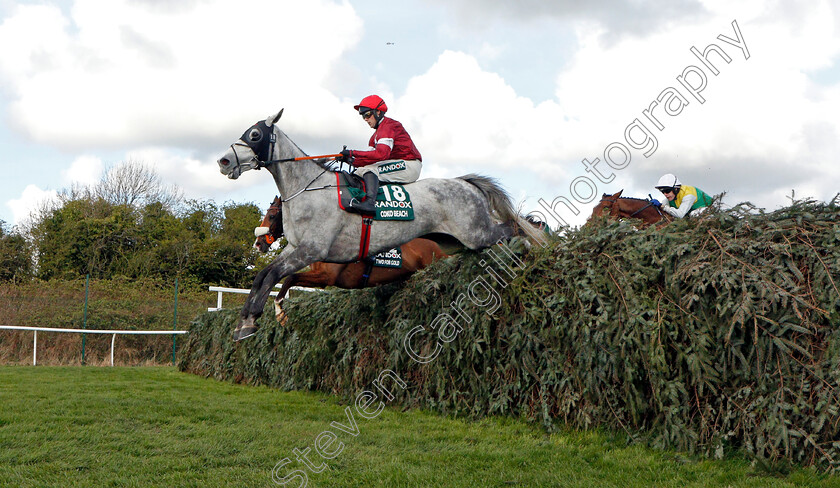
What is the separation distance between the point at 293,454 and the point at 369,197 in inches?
96.9

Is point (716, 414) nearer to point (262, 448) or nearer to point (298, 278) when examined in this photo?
point (262, 448)

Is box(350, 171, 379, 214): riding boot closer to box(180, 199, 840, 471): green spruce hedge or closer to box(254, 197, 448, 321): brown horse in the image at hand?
box(254, 197, 448, 321): brown horse

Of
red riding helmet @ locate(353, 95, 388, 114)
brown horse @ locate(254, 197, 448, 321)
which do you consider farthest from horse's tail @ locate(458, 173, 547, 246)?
red riding helmet @ locate(353, 95, 388, 114)

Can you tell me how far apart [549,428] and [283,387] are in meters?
4.02

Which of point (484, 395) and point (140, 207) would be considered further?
point (140, 207)

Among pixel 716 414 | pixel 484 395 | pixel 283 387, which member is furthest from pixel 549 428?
pixel 283 387

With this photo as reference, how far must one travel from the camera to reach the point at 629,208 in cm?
951

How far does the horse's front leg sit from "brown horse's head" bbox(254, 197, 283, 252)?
4.90ft

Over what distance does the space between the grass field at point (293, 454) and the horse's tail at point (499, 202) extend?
2162 millimetres

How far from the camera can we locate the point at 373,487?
3.75m

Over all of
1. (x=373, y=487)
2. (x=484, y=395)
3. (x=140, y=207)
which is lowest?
(x=373, y=487)

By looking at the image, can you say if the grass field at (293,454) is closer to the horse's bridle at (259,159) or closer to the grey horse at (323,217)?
the grey horse at (323,217)

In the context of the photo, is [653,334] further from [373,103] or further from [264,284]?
[373,103]

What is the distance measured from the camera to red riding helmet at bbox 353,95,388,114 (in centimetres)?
649
